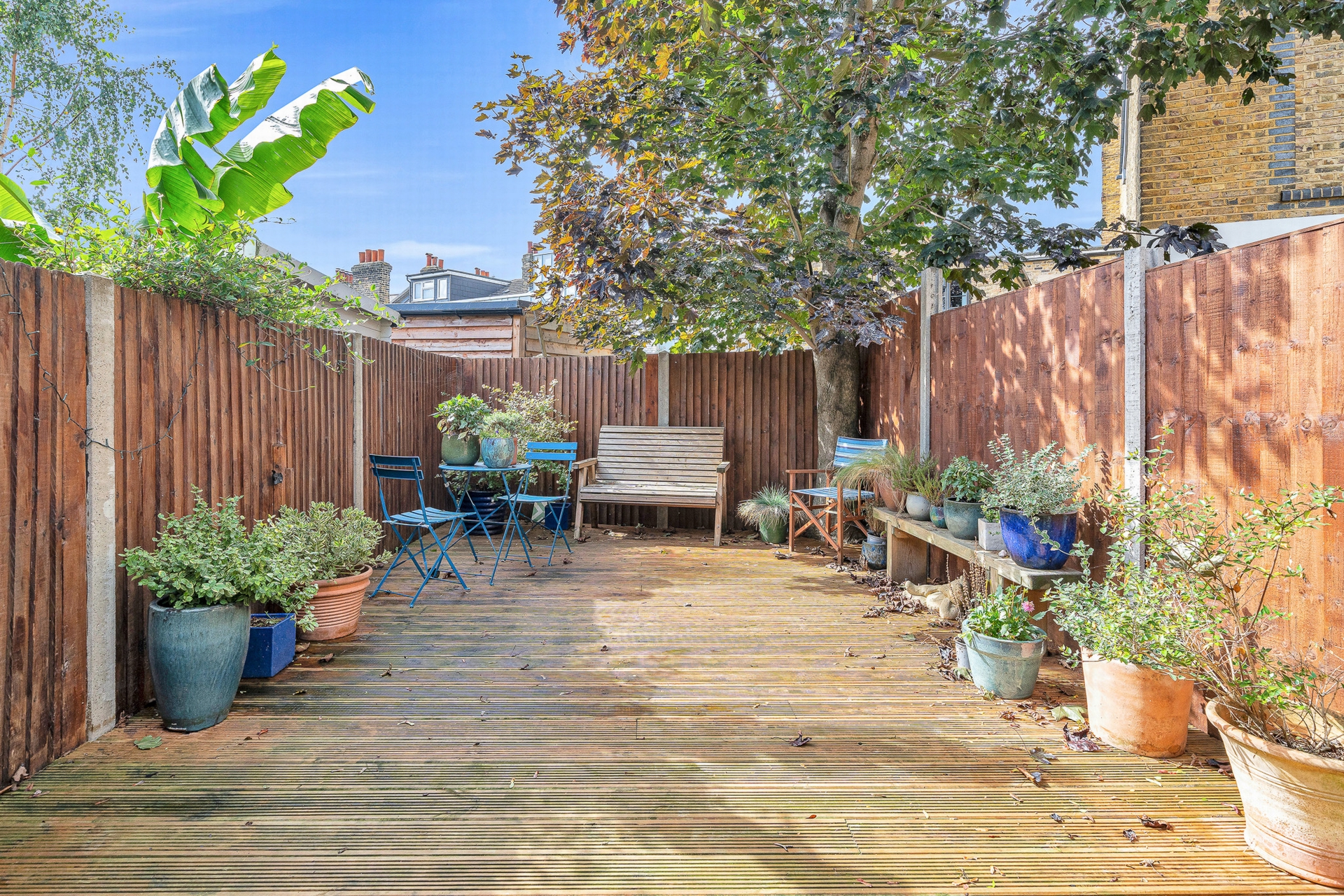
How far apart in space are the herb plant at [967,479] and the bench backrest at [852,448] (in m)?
1.53

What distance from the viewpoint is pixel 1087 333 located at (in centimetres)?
338

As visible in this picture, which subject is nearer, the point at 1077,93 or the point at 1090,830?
the point at 1090,830

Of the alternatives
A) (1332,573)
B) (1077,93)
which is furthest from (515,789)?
(1077,93)

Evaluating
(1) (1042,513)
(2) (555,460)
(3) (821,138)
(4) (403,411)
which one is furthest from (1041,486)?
(4) (403,411)

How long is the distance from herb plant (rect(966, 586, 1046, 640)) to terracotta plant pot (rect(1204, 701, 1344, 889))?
1.10 m

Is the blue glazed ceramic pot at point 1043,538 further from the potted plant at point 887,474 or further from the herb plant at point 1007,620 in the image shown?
the potted plant at point 887,474

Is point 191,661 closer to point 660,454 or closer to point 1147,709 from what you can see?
point 1147,709

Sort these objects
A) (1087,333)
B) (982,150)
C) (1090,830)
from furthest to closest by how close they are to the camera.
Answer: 1. (982,150)
2. (1087,333)
3. (1090,830)

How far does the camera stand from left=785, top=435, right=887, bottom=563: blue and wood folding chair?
5.82 metres

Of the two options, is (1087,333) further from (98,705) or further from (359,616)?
(98,705)

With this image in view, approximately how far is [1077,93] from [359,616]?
19.3ft

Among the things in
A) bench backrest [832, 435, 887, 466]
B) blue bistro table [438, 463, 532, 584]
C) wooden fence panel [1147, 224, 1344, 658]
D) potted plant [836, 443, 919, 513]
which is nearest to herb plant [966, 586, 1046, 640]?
wooden fence panel [1147, 224, 1344, 658]

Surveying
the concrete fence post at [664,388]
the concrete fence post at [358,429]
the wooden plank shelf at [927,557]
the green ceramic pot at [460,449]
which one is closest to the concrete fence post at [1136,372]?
the wooden plank shelf at [927,557]

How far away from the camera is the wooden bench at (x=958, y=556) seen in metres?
3.19
